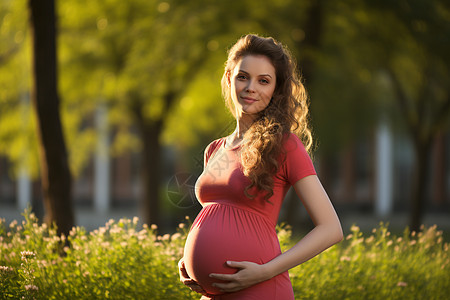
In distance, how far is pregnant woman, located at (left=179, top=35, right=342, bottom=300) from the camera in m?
2.45

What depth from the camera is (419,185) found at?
1285 centimetres

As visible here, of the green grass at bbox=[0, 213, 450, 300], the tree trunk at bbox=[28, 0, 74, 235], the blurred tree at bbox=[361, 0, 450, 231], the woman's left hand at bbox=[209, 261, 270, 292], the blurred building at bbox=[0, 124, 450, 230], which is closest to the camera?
the woman's left hand at bbox=[209, 261, 270, 292]

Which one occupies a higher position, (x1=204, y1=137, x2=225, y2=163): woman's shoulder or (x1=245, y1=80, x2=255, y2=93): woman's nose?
(x1=245, y1=80, x2=255, y2=93): woman's nose

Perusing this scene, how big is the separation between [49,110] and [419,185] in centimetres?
832

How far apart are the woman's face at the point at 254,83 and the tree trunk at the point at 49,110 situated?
15.7 feet

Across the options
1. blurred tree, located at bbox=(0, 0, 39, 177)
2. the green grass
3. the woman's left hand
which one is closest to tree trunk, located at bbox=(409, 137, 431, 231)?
the green grass

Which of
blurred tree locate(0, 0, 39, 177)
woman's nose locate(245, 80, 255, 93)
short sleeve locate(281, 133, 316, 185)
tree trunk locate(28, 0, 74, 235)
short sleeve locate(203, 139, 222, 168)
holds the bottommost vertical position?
short sleeve locate(281, 133, 316, 185)

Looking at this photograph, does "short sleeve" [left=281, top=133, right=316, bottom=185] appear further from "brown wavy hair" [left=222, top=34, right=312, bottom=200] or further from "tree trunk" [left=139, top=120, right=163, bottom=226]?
"tree trunk" [left=139, top=120, right=163, bottom=226]

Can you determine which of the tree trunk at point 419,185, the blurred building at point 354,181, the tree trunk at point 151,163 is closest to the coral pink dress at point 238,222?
the tree trunk at point 419,185

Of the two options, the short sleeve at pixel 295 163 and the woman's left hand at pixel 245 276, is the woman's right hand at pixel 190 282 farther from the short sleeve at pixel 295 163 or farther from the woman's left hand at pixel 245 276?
the short sleeve at pixel 295 163

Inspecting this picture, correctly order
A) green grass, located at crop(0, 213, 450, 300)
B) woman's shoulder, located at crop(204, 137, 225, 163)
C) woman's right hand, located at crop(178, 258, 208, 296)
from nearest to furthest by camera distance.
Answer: woman's right hand, located at crop(178, 258, 208, 296) → woman's shoulder, located at crop(204, 137, 225, 163) → green grass, located at crop(0, 213, 450, 300)

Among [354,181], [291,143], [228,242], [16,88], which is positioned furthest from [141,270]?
[354,181]

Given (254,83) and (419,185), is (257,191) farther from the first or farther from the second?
(419,185)

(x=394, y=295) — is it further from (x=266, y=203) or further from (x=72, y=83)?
(x=72, y=83)
